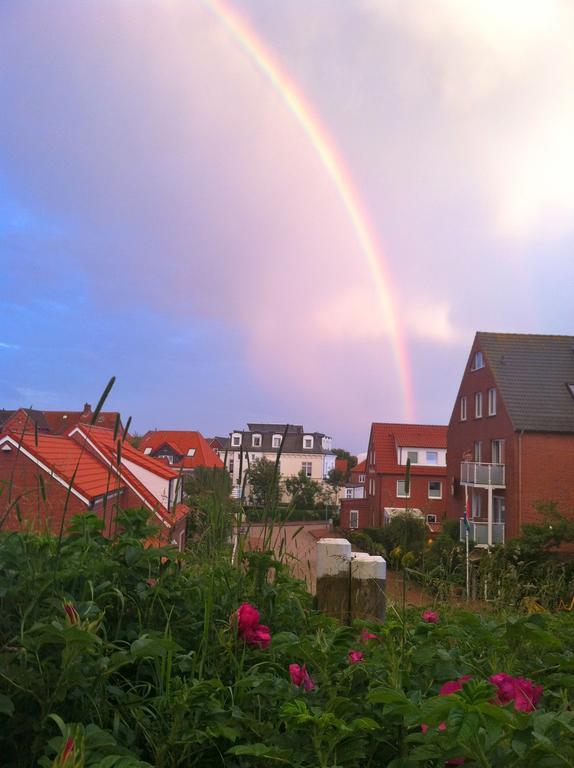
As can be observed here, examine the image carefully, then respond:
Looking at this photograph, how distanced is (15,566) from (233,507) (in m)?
1.27

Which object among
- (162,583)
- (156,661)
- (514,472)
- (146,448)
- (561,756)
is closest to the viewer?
(561,756)

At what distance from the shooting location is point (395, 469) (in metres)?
44.2

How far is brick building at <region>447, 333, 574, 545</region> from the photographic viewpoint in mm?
27156

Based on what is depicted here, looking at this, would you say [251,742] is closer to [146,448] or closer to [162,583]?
[162,583]

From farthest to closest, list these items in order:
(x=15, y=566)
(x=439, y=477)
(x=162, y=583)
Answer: (x=439, y=477)
(x=162, y=583)
(x=15, y=566)

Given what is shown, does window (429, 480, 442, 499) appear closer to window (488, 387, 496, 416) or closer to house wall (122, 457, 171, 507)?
window (488, 387, 496, 416)

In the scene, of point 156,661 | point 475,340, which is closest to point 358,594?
point 156,661

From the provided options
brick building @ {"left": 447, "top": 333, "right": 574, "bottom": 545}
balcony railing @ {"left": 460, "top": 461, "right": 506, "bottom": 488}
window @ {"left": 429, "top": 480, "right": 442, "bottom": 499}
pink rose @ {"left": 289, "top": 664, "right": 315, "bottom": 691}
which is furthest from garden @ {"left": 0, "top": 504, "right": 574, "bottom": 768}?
window @ {"left": 429, "top": 480, "right": 442, "bottom": 499}

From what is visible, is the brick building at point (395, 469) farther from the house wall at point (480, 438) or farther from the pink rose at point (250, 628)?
the pink rose at point (250, 628)

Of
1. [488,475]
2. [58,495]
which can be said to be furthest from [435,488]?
[58,495]

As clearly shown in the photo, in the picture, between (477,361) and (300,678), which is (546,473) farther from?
(300,678)

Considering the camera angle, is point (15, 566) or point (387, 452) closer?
point (15, 566)

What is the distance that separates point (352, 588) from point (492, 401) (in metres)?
29.3

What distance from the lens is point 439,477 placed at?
144ft
